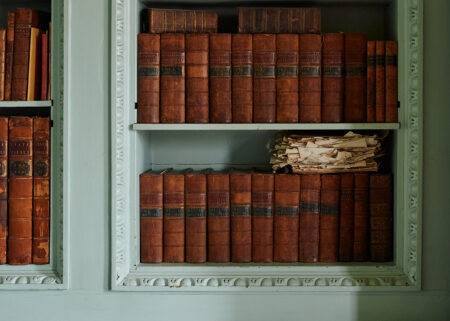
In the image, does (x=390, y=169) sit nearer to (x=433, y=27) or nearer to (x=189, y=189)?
(x=433, y=27)

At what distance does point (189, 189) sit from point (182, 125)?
21cm

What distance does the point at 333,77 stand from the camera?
1329 millimetres

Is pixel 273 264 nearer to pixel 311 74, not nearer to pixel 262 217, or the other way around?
pixel 262 217

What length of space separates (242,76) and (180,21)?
0.27 m

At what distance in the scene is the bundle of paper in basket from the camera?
4.50ft

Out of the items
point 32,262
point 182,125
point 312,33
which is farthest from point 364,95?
point 32,262

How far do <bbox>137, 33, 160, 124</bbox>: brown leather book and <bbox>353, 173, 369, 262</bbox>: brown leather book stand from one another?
68 centimetres

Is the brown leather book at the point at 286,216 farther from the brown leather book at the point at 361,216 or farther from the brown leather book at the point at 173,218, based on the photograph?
the brown leather book at the point at 173,218

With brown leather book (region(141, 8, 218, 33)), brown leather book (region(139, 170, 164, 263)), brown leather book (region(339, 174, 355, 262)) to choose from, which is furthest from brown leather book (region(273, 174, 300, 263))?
brown leather book (region(141, 8, 218, 33))

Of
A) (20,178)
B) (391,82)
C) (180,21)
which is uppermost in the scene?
(180,21)

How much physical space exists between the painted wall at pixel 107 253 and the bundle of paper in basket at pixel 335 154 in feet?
0.59

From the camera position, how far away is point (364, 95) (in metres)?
1.34

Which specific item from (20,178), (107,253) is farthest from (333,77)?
(20,178)

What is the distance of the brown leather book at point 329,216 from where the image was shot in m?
1.34
